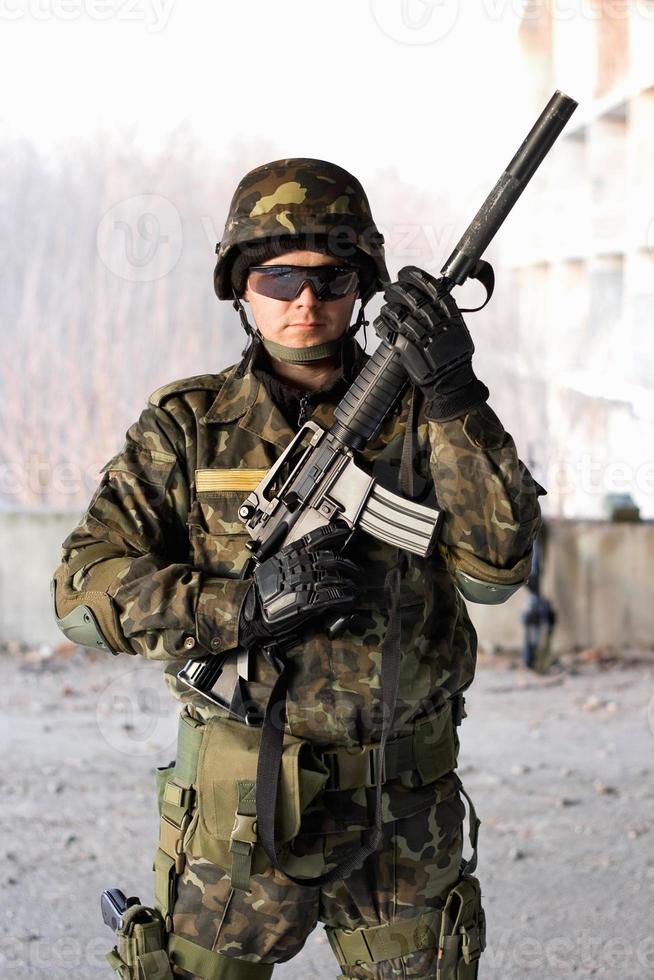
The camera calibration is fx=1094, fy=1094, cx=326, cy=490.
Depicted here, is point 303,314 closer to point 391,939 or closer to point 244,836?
point 244,836

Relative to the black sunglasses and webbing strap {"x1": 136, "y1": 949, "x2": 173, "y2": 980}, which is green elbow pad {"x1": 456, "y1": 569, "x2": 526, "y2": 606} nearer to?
Answer: the black sunglasses

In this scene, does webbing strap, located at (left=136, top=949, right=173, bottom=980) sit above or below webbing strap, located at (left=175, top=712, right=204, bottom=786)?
below

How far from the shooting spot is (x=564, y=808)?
13.5 ft

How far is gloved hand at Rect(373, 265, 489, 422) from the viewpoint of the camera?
1693 millimetres

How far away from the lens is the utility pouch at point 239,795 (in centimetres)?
176

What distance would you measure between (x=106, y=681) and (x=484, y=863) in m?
2.63

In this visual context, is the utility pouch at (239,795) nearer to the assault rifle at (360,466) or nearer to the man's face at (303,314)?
the assault rifle at (360,466)

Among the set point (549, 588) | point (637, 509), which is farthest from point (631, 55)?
point (549, 588)

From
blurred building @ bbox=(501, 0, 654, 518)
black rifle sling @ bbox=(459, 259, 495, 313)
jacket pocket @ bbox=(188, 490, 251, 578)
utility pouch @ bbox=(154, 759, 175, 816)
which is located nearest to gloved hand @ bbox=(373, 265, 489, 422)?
black rifle sling @ bbox=(459, 259, 495, 313)

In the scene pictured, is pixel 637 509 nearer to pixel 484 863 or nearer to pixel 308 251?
pixel 484 863

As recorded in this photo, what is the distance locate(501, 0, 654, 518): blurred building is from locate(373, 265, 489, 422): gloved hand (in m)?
5.25

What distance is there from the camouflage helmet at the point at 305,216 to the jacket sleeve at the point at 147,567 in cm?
35

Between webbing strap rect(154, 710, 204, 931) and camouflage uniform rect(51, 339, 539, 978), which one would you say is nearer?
camouflage uniform rect(51, 339, 539, 978)

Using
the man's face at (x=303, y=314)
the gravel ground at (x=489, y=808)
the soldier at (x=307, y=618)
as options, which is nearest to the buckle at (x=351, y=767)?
the soldier at (x=307, y=618)
